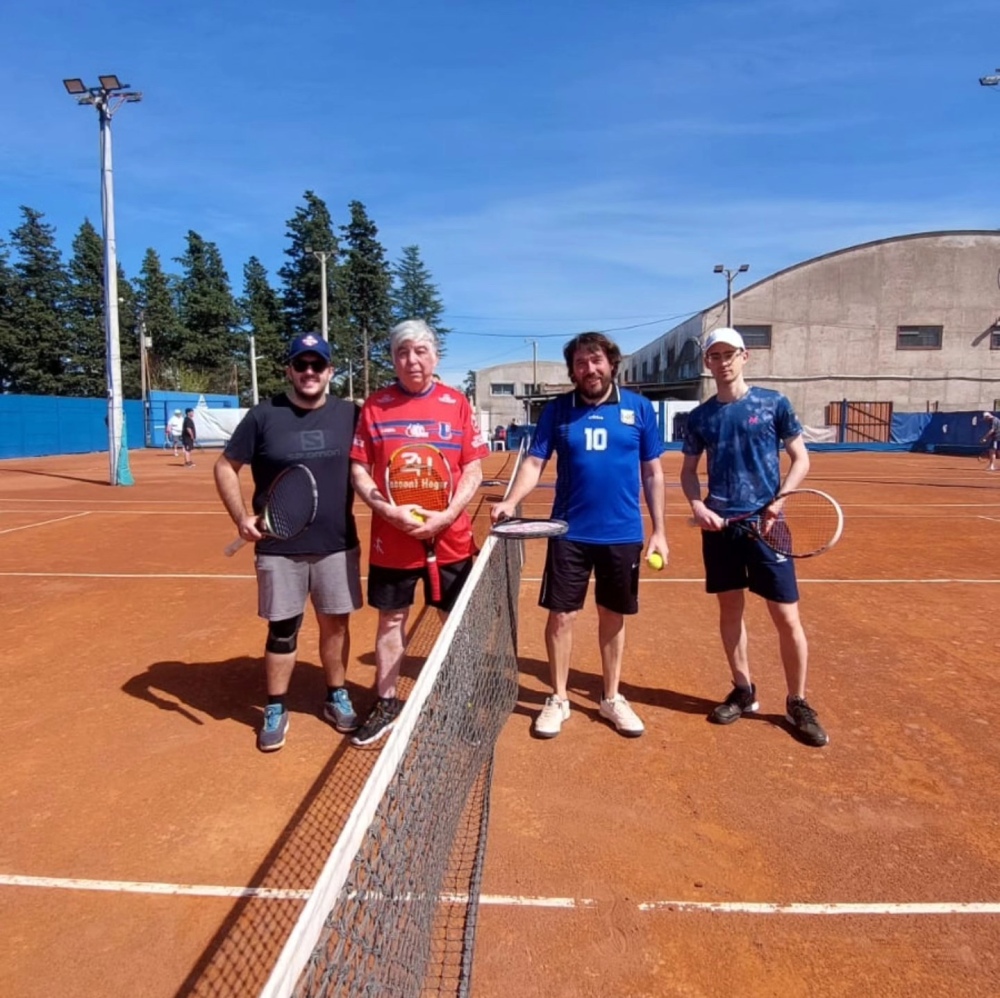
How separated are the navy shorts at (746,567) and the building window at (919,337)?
41.3 metres

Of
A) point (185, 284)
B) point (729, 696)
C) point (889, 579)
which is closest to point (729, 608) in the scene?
point (729, 696)

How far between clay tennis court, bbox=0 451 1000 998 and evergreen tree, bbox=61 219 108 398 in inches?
2306

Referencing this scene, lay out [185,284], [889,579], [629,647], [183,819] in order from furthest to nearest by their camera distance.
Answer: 1. [185,284]
2. [889,579]
3. [629,647]
4. [183,819]

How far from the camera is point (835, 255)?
38.9 m

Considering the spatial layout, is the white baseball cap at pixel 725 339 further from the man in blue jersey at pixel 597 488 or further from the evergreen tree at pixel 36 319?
the evergreen tree at pixel 36 319

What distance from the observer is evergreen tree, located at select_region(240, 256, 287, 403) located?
6206 cm

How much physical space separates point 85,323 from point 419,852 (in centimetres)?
6738

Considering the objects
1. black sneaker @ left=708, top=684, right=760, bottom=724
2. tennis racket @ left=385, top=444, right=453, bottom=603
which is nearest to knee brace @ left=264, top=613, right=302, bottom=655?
tennis racket @ left=385, top=444, right=453, bottom=603

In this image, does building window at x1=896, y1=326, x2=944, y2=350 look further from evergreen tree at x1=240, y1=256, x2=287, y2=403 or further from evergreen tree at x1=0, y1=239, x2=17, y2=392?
evergreen tree at x1=0, y1=239, x2=17, y2=392

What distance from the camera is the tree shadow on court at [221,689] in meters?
4.17

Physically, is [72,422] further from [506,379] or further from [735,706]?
[506,379]

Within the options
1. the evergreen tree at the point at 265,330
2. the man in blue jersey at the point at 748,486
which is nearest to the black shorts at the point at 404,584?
the man in blue jersey at the point at 748,486

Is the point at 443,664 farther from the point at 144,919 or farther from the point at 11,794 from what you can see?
the point at 11,794

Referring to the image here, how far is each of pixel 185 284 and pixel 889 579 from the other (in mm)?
73876
